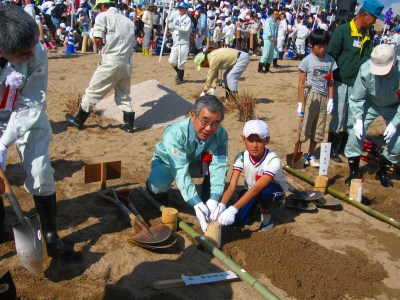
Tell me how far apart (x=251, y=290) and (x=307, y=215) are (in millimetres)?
1390

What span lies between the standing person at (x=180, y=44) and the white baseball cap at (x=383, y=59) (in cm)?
524

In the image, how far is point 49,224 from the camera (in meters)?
2.85

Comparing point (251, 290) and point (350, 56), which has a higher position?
point (350, 56)

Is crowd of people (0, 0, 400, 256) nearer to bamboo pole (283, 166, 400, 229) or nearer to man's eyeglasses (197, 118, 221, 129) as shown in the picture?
man's eyeglasses (197, 118, 221, 129)

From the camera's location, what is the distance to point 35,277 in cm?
264

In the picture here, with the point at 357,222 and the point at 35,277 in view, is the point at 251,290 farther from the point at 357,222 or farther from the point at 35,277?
the point at 357,222

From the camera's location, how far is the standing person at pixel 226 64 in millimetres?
7270

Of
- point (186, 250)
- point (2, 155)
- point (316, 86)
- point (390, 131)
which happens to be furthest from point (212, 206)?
point (316, 86)

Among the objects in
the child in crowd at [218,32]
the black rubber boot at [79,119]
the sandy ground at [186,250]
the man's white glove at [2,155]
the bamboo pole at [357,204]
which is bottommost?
the sandy ground at [186,250]

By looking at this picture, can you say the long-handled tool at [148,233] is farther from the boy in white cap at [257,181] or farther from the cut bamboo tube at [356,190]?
the cut bamboo tube at [356,190]

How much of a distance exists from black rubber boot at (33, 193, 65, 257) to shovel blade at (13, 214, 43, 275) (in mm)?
415

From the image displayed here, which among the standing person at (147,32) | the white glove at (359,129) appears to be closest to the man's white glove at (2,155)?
the white glove at (359,129)

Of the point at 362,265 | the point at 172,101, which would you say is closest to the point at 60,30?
the point at 172,101

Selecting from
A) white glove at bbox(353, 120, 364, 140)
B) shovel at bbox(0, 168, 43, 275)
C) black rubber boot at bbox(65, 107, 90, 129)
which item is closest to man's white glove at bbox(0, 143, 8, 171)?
shovel at bbox(0, 168, 43, 275)
